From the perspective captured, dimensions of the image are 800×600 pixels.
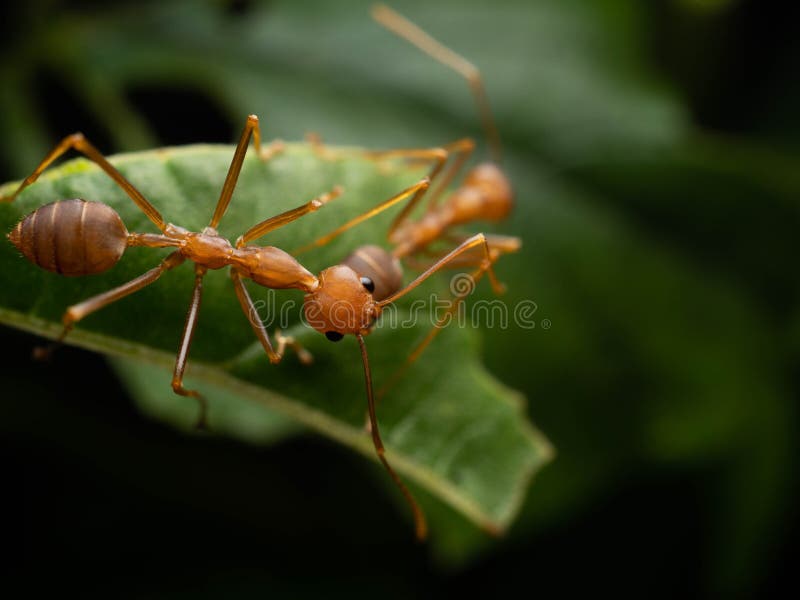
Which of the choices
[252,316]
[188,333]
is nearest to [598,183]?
[252,316]

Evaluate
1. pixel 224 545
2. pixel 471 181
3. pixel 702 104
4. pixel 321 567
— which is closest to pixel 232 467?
pixel 224 545

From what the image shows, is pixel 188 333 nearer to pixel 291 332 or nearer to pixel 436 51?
pixel 291 332

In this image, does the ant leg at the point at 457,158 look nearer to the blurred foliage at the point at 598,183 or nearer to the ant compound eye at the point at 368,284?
the blurred foliage at the point at 598,183

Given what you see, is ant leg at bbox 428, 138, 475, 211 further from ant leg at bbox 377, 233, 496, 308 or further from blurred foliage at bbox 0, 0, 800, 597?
ant leg at bbox 377, 233, 496, 308

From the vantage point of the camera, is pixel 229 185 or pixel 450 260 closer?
pixel 229 185

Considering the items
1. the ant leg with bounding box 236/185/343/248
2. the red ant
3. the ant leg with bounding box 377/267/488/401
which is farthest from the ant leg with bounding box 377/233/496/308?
the ant leg with bounding box 236/185/343/248

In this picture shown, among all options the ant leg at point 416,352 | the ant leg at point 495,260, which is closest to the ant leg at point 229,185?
the ant leg at point 416,352
